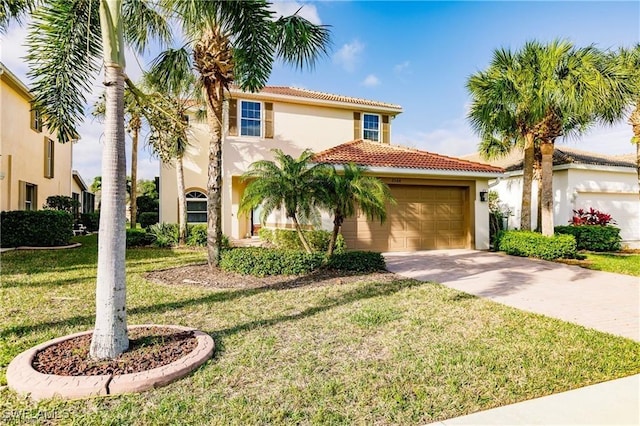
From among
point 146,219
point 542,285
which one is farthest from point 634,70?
point 146,219

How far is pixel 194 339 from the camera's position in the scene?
4.77 m

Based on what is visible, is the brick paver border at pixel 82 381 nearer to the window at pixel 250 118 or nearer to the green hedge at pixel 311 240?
the green hedge at pixel 311 240

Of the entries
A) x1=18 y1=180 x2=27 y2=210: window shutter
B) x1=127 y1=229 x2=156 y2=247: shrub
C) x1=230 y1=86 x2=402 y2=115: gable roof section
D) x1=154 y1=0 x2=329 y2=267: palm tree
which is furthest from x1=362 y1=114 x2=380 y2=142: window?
x1=18 y1=180 x2=27 y2=210: window shutter

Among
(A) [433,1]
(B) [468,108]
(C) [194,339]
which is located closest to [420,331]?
(C) [194,339]

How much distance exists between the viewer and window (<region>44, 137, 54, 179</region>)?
19.3 meters

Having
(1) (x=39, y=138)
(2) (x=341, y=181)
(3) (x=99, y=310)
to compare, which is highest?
(1) (x=39, y=138)

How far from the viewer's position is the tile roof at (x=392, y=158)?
1401 centimetres

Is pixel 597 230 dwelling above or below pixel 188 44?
below

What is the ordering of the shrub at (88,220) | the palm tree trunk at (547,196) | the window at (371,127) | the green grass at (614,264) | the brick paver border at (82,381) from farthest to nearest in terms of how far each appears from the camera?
the shrub at (88,220)
the window at (371,127)
the palm tree trunk at (547,196)
the green grass at (614,264)
the brick paver border at (82,381)

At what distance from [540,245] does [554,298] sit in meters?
6.35

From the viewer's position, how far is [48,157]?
19.7m

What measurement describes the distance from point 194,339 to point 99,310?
3.87ft

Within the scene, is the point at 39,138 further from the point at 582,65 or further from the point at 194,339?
the point at 582,65

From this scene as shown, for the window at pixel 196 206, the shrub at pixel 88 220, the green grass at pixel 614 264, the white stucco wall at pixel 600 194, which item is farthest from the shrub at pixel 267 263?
the shrub at pixel 88 220
